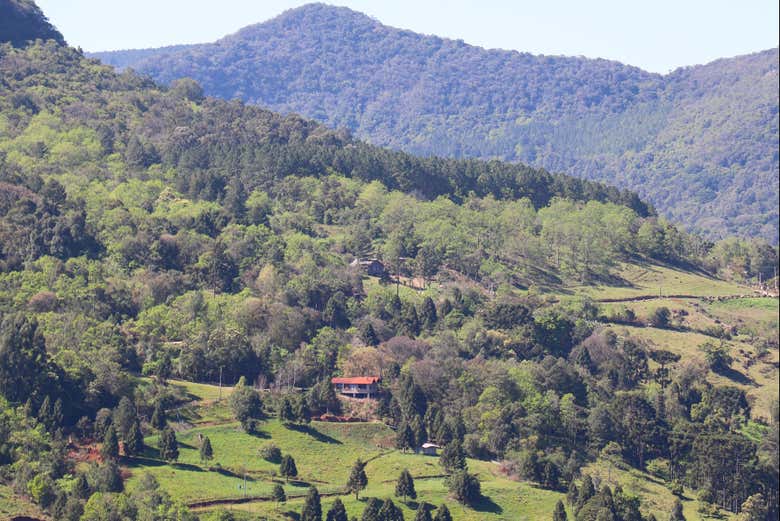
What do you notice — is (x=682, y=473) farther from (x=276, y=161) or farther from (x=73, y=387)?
(x=276, y=161)

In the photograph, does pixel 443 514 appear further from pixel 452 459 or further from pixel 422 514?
pixel 452 459

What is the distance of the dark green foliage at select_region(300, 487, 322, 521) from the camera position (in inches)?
2405

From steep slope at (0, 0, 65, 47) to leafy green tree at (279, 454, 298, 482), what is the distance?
94.4 m

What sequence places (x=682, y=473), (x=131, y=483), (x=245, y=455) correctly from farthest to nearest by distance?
1. (x=682, y=473)
2. (x=245, y=455)
3. (x=131, y=483)

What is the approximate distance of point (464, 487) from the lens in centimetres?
6638

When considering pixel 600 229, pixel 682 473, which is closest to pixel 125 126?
pixel 600 229

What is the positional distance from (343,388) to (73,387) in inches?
652

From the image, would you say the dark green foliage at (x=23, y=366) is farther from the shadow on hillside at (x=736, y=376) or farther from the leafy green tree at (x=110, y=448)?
the shadow on hillside at (x=736, y=376)

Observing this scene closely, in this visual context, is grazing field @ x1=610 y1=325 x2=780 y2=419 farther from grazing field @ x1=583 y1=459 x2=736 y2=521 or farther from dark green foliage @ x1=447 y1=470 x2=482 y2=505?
dark green foliage @ x1=447 y1=470 x2=482 y2=505

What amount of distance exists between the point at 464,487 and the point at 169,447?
50.0 feet

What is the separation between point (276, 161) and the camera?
123 metres

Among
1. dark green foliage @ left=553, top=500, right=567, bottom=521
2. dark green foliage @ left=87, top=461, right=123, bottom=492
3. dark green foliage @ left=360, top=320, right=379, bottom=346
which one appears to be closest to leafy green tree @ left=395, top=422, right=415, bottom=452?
dark green foliage @ left=553, top=500, right=567, bottom=521

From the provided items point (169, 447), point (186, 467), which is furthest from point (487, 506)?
point (169, 447)

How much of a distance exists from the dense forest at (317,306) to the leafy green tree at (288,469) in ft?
0.38
